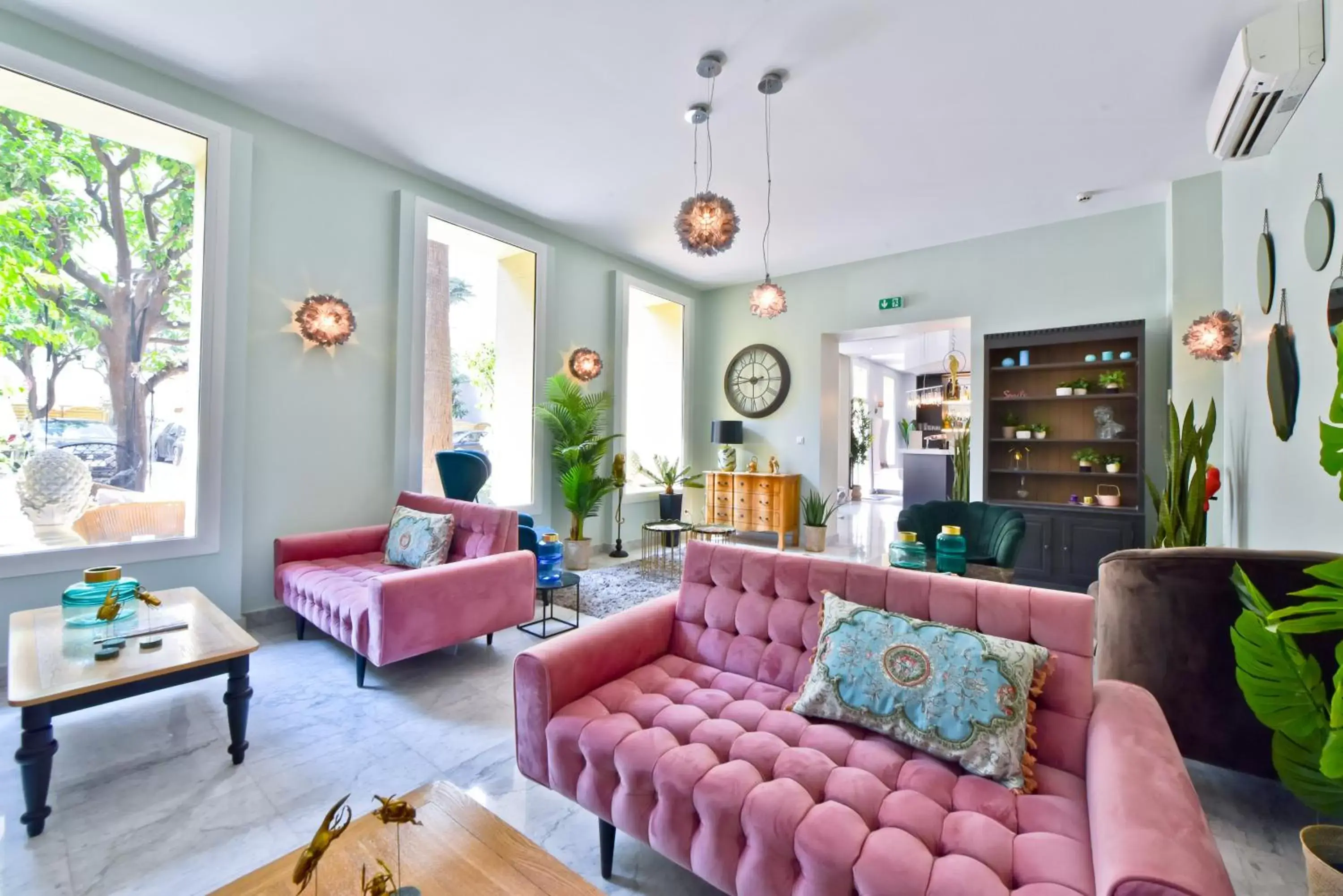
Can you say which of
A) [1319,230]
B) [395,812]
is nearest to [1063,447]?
[1319,230]

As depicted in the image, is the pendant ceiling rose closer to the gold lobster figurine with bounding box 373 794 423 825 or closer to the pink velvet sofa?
the pink velvet sofa

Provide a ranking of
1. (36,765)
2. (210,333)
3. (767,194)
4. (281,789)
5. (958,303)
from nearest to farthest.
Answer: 1. (36,765)
2. (281,789)
3. (210,333)
4. (767,194)
5. (958,303)

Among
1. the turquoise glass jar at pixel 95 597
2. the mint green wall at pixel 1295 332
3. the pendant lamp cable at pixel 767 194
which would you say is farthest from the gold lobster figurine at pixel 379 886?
the pendant lamp cable at pixel 767 194

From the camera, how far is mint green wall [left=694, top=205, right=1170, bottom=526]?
4719 millimetres

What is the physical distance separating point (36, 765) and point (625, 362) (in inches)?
202

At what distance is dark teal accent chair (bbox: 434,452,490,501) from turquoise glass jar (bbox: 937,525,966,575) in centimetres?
318

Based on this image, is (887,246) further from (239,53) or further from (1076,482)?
(239,53)

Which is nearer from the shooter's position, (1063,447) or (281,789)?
(281,789)

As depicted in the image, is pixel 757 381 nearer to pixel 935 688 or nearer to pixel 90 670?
pixel 935 688

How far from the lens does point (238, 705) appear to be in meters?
2.18

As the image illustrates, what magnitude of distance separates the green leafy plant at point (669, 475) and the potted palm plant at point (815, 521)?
4.57ft

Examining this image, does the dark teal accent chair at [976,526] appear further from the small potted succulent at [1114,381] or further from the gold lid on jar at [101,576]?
the gold lid on jar at [101,576]

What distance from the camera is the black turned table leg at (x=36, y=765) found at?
1.76m

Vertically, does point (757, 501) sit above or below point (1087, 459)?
below
